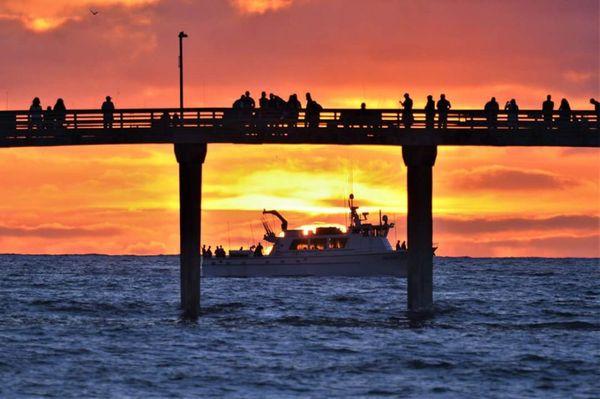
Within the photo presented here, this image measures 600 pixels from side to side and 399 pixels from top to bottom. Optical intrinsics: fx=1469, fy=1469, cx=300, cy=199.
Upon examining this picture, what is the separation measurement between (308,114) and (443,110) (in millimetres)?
5434

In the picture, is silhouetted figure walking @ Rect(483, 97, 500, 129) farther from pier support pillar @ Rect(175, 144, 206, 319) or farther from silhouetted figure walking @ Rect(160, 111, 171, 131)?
silhouetted figure walking @ Rect(160, 111, 171, 131)

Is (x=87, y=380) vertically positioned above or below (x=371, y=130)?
below

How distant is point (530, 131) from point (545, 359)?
12.3 meters

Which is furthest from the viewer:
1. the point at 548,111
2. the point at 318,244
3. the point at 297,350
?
the point at 318,244

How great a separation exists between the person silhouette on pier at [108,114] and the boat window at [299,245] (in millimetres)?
51310

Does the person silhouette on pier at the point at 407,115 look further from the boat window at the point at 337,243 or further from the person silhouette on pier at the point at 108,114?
the boat window at the point at 337,243

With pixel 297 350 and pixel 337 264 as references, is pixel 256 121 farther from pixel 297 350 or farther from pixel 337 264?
pixel 337 264

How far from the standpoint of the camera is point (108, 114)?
196 ft

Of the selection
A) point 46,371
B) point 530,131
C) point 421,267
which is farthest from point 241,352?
point 530,131

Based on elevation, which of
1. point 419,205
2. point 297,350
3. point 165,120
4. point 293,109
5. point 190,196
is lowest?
point 297,350

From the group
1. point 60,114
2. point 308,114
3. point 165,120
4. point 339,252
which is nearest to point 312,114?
point 308,114

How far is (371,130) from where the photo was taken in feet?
195

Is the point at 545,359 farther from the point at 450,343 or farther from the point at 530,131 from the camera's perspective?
the point at 530,131

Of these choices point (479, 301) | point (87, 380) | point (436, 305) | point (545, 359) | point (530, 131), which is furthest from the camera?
point (479, 301)
